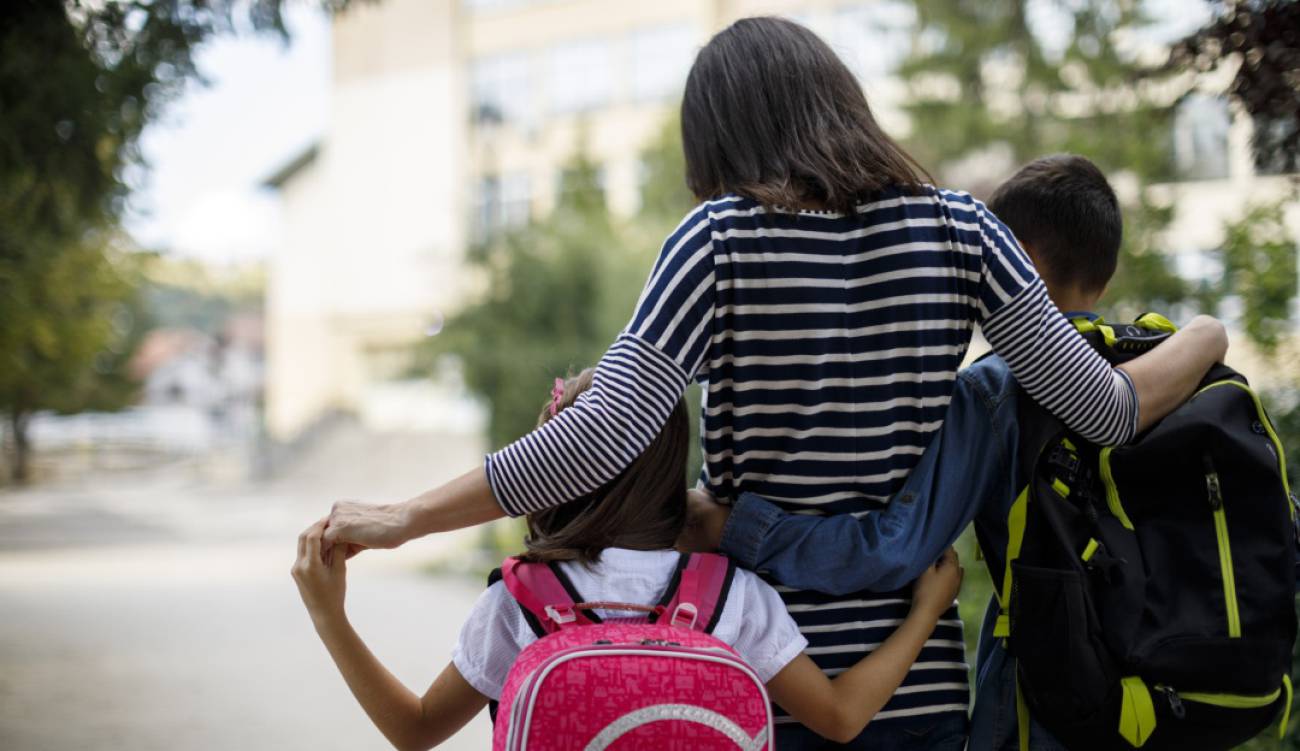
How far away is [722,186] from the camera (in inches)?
77.5

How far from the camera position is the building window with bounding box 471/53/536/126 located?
4022 centimetres

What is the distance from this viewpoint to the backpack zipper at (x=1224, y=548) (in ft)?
6.15

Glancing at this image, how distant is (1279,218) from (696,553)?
5089 mm

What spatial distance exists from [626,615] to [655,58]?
37.5 meters

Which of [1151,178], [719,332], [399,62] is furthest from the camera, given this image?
[399,62]

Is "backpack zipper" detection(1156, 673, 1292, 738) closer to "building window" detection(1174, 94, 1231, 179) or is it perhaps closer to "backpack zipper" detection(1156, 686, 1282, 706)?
"backpack zipper" detection(1156, 686, 1282, 706)

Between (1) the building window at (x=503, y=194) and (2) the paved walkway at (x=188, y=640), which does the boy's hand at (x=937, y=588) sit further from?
(1) the building window at (x=503, y=194)

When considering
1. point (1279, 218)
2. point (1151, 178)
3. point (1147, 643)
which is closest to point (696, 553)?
point (1147, 643)

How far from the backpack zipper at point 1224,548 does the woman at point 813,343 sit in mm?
129

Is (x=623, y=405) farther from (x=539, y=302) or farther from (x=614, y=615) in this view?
(x=539, y=302)

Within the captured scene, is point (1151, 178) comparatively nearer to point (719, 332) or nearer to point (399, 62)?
point (719, 332)

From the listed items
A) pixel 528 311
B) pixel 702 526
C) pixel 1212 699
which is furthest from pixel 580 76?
pixel 1212 699

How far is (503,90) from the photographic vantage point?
40.7 m

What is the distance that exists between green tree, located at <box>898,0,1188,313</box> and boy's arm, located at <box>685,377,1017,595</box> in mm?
9464
